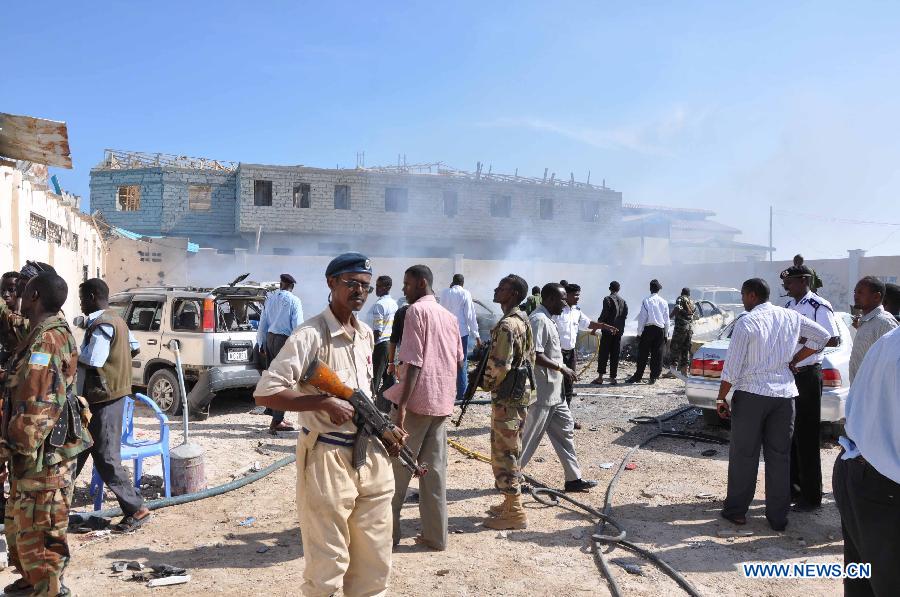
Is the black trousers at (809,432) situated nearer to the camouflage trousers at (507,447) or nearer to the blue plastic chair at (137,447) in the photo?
the camouflage trousers at (507,447)

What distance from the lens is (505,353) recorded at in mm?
4801

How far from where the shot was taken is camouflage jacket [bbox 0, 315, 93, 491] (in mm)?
3100

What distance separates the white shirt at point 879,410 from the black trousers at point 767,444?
2.43m

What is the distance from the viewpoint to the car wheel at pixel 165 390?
8.43 meters

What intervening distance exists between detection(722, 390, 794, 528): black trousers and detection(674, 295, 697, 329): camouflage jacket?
7.58m

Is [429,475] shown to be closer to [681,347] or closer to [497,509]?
[497,509]

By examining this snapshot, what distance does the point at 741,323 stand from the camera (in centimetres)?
479

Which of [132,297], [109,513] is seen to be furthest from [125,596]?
[132,297]

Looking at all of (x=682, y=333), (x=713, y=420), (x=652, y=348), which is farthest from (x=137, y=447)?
(x=682, y=333)

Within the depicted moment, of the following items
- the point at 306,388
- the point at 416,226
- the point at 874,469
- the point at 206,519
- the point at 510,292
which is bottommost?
the point at 206,519

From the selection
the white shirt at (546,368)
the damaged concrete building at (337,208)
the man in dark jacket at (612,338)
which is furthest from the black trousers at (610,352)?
the damaged concrete building at (337,208)

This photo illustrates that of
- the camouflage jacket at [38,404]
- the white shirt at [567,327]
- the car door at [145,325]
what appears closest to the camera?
the camouflage jacket at [38,404]

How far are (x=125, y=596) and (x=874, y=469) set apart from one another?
3869mm

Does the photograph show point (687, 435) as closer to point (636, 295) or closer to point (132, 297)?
point (132, 297)
